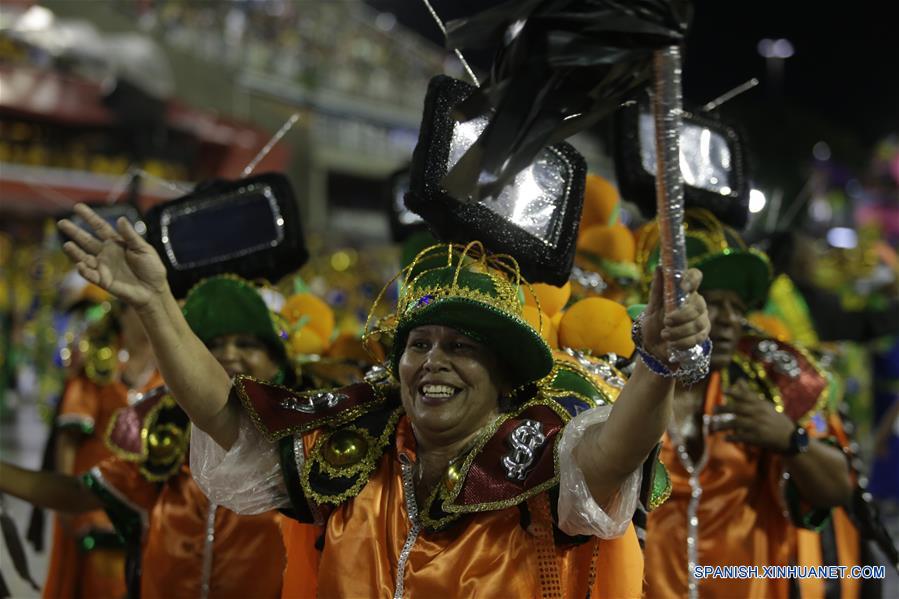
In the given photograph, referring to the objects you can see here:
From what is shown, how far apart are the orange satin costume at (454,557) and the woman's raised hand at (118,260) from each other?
693 mm

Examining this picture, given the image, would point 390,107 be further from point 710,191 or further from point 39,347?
point 710,191

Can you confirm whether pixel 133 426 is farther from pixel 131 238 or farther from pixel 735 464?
pixel 735 464

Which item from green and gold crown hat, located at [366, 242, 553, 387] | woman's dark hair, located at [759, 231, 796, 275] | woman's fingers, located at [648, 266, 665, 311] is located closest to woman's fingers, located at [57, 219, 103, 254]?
green and gold crown hat, located at [366, 242, 553, 387]

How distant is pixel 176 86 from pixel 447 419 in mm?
26046

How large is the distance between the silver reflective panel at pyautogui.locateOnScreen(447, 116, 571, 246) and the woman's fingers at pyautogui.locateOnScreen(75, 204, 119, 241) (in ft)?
2.90

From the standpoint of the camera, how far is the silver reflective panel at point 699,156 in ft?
11.3

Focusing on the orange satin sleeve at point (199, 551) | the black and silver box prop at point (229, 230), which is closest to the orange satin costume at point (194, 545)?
the orange satin sleeve at point (199, 551)

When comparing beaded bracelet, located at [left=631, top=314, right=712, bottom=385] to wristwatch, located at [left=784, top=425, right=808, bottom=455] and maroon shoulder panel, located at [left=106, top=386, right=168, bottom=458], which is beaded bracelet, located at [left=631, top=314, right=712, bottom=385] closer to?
wristwatch, located at [left=784, top=425, right=808, bottom=455]

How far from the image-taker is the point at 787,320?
18.0 feet

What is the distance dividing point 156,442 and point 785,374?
2.08 metres

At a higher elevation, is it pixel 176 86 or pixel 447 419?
Result: pixel 176 86

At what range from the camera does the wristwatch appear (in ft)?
10.2

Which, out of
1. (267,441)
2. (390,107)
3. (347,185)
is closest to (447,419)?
(267,441)

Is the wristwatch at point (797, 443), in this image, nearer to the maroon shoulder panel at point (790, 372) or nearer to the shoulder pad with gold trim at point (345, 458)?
the maroon shoulder panel at point (790, 372)
